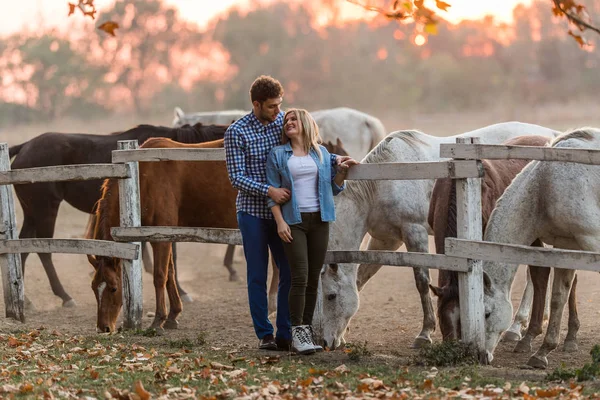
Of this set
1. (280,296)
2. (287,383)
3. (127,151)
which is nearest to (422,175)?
(280,296)

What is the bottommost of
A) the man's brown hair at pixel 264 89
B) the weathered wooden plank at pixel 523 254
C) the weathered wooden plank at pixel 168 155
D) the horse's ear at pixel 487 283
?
the horse's ear at pixel 487 283

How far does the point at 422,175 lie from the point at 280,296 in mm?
1285

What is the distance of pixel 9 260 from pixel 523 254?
4.83 meters

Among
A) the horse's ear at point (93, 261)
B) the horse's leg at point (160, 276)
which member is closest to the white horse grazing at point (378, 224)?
the horse's leg at point (160, 276)

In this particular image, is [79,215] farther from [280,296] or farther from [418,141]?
[280,296]

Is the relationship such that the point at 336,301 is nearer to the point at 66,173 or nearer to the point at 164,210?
the point at 164,210

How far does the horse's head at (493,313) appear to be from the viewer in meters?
6.02

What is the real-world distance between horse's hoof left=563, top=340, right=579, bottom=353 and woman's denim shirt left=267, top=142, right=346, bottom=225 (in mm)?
2387

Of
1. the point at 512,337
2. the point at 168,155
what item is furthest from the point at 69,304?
the point at 512,337

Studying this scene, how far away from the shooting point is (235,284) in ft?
37.6

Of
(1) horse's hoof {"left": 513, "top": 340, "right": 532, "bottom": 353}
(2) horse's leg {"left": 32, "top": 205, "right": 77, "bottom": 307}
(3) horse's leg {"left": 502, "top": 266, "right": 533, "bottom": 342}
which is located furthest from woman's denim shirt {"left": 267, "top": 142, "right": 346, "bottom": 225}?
(2) horse's leg {"left": 32, "top": 205, "right": 77, "bottom": 307}

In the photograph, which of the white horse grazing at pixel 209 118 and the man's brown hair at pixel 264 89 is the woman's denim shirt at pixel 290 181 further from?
the white horse grazing at pixel 209 118

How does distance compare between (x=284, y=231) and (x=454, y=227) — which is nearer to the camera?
(x=284, y=231)

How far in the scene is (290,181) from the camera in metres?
5.66
